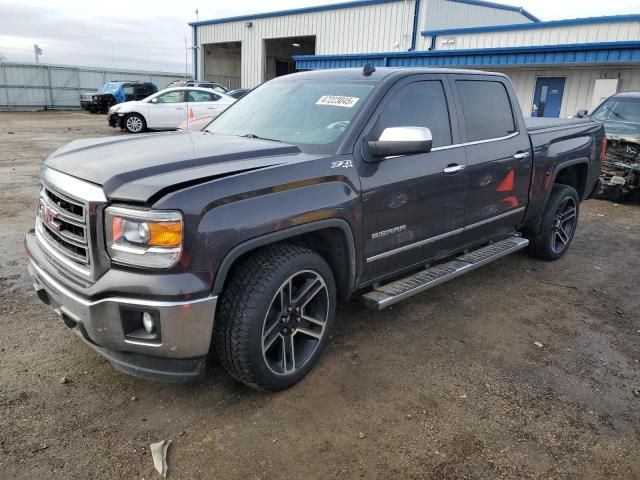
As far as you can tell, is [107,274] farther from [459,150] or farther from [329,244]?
[459,150]

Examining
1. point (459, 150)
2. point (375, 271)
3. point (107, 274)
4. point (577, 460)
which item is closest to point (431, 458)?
point (577, 460)

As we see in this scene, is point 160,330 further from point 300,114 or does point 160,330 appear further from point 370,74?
point 370,74

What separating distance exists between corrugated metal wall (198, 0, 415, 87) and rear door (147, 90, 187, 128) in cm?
1106

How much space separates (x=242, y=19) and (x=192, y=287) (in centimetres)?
3195

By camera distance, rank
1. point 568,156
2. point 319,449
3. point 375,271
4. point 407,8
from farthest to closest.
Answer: point 407,8 < point 568,156 < point 375,271 < point 319,449

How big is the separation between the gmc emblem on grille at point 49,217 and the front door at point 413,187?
183 cm

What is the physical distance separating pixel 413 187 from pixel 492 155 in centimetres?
118

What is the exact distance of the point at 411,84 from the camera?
381 centimetres

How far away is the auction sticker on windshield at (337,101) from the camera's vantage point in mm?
3592

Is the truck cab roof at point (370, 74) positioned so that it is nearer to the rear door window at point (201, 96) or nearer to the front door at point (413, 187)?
the front door at point (413, 187)

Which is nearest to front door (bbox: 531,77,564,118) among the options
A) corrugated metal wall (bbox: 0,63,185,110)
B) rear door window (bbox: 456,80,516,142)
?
rear door window (bbox: 456,80,516,142)

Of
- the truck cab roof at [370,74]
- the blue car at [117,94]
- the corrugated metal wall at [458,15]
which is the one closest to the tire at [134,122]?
the blue car at [117,94]

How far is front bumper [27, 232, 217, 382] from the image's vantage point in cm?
250

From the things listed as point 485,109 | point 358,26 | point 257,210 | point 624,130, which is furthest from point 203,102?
point 257,210
